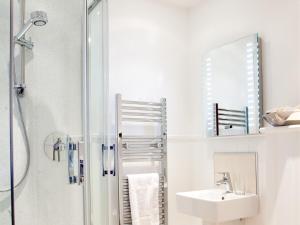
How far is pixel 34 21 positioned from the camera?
210cm

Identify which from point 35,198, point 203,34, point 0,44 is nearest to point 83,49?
point 0,44

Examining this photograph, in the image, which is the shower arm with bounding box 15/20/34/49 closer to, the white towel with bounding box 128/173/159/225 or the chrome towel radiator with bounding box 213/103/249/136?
the white towel with bounding box 128/173/159/225

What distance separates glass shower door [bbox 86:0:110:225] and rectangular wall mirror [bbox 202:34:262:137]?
109cm

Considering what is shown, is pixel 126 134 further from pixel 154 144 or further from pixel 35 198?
pixel 35 198

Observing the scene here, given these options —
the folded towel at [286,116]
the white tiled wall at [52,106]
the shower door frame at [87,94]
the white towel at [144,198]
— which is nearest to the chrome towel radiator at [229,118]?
the folded towel at [286,116]

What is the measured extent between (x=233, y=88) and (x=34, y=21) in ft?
5.50

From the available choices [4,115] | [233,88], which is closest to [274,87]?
[233,88]

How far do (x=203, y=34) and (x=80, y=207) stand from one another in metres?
2.00

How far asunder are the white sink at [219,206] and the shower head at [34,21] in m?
1.64

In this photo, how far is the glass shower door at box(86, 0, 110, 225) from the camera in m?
2.17

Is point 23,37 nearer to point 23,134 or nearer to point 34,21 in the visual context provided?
point 34,21

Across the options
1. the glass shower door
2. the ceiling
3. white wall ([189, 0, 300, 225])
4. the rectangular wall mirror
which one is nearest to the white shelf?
white wall ([189, 0, 300, 225])

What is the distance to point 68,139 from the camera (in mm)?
2188

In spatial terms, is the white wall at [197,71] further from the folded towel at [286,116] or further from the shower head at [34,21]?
the shower head at [34,21]
